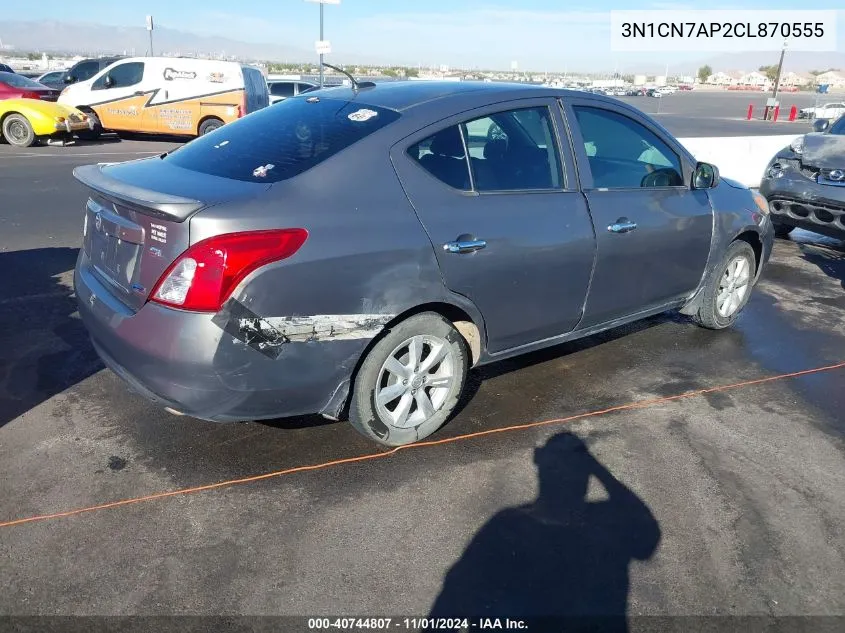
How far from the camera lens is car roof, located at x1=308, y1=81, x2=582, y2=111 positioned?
3.63m

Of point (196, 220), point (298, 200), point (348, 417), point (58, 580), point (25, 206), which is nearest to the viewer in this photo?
point (58, 580)

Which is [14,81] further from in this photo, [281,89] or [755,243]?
[755,243]

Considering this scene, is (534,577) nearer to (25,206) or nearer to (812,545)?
(812,545)

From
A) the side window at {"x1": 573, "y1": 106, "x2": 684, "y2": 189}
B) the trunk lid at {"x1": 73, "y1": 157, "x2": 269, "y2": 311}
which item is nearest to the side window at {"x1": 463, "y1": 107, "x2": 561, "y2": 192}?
the side window at {"x1": 573, "y1": 106, "x2": 684, "y2": 189}

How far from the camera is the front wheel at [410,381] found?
335 centimetres

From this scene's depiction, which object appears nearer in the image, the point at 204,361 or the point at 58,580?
the point at 58,580

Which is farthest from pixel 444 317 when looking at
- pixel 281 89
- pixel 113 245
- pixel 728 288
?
pixel 281 89

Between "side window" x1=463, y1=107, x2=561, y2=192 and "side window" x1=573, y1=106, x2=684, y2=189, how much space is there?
0.90ft

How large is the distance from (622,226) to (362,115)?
5.40ft

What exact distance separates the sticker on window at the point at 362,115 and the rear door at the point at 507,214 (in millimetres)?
280

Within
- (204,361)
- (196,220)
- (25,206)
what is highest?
(196,220)

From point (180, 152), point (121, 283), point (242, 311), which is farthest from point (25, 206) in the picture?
point (242, 311)

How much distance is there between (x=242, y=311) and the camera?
9.41ft

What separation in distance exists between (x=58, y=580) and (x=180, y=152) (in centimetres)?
219
